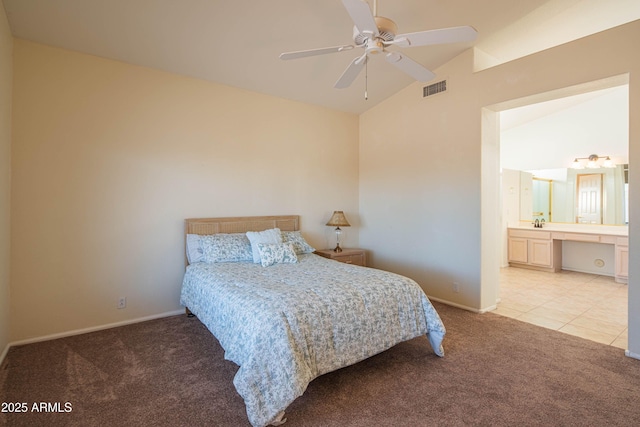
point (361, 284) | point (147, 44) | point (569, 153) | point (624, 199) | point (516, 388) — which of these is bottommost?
point (516, 388)

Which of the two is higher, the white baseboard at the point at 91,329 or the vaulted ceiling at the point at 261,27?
the vaulted ceiling at the point at 261,27

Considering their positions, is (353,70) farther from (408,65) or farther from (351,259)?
(351,259)

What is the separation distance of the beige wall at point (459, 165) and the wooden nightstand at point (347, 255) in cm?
45

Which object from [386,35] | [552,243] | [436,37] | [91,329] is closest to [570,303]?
[552,243]

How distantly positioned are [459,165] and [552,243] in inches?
136

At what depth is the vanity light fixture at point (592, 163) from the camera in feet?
17.7

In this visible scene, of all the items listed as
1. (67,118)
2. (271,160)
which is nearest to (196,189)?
(271,160)

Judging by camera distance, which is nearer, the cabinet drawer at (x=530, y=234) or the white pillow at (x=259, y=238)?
the white pillow at (x=259, y=238)

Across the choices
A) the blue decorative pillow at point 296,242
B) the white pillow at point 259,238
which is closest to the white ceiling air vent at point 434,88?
the blue decorative pillow at point 296,242

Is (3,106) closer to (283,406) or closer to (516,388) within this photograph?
(283,406)

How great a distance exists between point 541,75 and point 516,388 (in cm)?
294

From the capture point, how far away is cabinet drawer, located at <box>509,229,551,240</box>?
5.84m

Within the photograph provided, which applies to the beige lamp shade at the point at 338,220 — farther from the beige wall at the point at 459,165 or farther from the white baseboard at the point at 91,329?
the white baseboard at the point at 91,329

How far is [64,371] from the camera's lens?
242cm
